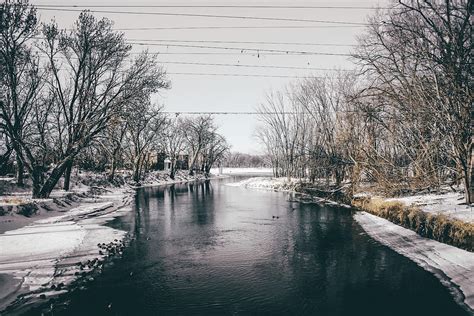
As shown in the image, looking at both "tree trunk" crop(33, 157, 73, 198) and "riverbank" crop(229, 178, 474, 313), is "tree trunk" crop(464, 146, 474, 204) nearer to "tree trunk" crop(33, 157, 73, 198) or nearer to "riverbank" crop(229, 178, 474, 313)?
"riverbank" crop(229, 178, 474, 313)

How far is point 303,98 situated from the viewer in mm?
40312

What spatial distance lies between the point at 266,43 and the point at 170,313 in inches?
485

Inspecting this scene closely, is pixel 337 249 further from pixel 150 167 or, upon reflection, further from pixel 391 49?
pixel 150 167

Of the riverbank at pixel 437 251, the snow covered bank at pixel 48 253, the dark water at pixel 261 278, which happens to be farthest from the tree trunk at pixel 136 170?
the riverbank at pixel 437 251

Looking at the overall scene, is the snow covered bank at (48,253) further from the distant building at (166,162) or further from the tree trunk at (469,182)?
the distant building at (166,162)

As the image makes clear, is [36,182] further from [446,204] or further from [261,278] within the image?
[446,204]

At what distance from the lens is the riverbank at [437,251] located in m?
8.34

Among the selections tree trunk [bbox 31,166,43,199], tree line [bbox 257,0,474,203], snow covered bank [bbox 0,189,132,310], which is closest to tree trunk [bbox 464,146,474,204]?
tree line [bbox 257,0,474,203]

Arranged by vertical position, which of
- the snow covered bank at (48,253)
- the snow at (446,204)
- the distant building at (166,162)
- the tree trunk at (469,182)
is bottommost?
the snow covered bank at (48,253)

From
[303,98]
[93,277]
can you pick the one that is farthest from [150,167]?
[93,277]

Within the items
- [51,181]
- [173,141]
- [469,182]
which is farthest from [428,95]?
[173,141]

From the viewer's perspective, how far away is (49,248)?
1143cm

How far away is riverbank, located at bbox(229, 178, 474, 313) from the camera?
27.4 feet

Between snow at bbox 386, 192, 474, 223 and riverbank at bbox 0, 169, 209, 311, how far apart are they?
11.9 m
